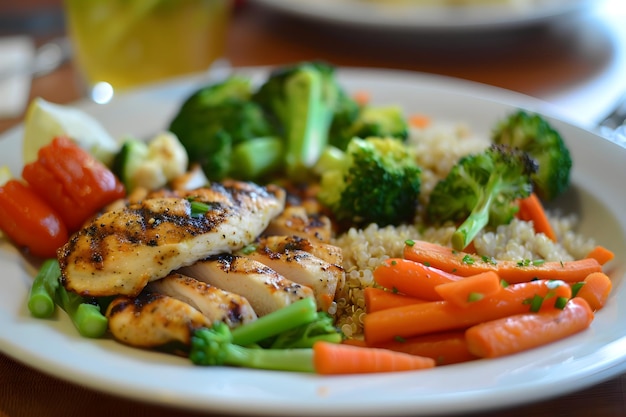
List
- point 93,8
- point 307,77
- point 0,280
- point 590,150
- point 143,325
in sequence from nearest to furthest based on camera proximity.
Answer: point 143,325
point 0,280
point 590,150
point 307,77
point 93,8

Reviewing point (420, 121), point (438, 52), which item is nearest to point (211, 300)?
point (420, 121)

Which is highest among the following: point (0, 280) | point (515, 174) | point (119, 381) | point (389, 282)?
point (515, 174)

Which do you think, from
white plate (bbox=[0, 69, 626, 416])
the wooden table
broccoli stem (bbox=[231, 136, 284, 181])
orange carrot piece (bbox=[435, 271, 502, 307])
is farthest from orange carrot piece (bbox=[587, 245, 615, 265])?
the wooden table

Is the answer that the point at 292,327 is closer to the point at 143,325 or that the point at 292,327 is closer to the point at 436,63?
the point at 143,325

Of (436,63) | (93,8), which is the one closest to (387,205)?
(93,8)

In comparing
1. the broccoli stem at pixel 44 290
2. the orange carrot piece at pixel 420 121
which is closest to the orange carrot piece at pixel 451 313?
the broccoli stem at pixel 44 290

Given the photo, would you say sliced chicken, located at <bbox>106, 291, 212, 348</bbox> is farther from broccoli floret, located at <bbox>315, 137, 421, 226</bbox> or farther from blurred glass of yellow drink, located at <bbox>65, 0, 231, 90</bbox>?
blurred glass of yellow drink, located at <bbox>65, 0, 231, 90</bbox>
